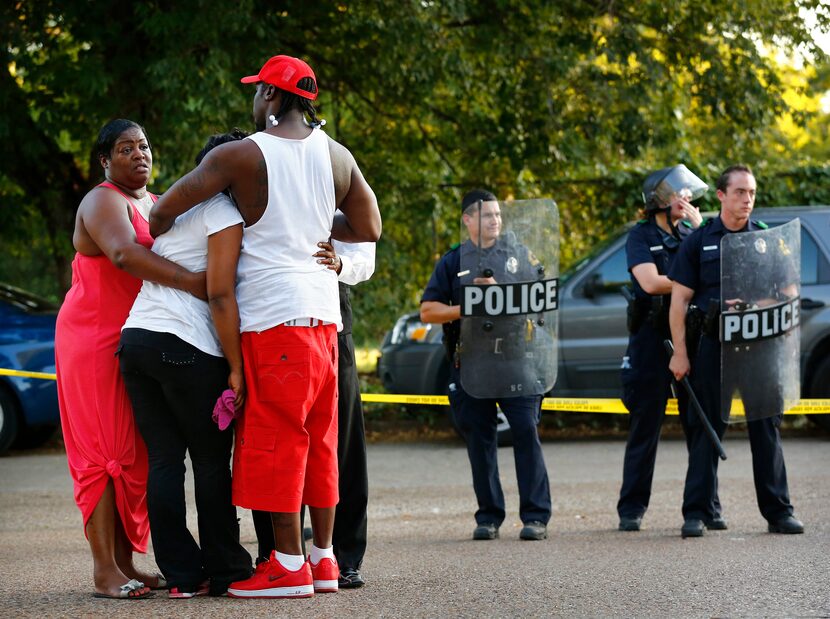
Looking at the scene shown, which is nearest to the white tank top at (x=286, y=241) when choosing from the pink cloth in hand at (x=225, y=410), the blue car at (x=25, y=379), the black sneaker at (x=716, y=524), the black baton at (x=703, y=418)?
the pink cloth in hand at (x=225, y=410)

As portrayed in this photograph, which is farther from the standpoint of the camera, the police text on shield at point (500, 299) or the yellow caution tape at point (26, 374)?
the yellow caution tape at point (26, 374)

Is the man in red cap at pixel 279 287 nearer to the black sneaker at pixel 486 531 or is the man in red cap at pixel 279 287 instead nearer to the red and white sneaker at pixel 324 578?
the red and white sneaker at pixel 324 578

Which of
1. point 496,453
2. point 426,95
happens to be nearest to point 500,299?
point 496,453

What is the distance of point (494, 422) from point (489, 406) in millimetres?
124

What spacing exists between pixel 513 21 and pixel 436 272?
17.8 ft

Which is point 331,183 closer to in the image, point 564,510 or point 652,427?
point 652,427

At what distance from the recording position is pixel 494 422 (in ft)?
23.0

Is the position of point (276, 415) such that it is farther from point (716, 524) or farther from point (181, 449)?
point (716, 524)

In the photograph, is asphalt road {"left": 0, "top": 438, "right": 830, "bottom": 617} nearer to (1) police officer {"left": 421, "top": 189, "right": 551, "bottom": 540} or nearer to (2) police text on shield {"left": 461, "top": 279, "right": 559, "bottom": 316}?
(1) police officer {"left": 421, "top": 189, "right": 551, "bottom": 540}

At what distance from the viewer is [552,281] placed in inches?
271

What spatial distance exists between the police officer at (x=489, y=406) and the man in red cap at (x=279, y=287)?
2109mm

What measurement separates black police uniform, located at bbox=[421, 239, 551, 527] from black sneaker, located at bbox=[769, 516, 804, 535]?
1.17 metres

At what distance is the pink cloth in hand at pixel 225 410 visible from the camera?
464 cm

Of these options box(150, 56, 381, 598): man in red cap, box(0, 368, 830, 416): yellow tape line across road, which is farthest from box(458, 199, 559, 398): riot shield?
box(150, 56, 381, 598): man in red cap
